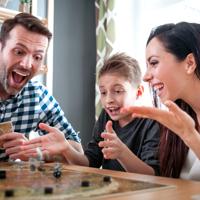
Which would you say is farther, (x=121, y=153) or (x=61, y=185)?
(x=121, y=153)

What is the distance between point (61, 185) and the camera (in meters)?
0.90

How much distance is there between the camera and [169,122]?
1081 millimetres

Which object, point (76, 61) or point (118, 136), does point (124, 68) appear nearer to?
point (118, 136)

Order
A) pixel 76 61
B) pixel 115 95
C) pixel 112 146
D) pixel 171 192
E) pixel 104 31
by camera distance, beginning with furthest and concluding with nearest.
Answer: pixel 76 61
pixel 104 31
pixel 115 95
pixel 112 146
pixel 171 192

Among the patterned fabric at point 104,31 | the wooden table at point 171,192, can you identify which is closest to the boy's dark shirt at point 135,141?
the wooden table at point 171,192

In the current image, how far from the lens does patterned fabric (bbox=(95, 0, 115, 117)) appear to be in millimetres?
3020

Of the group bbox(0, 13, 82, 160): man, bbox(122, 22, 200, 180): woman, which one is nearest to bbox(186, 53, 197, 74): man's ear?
bbox(122, 22, 200, 180): woman

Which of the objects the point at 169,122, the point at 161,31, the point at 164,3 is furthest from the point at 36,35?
the point at 164,3

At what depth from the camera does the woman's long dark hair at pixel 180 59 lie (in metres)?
1.37

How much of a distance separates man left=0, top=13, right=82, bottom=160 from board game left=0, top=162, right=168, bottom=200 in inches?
31.6

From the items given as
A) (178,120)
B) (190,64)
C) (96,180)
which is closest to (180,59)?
(190,64)

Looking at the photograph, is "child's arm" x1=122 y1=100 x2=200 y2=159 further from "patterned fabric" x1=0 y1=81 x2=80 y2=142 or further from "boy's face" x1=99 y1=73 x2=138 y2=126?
"patterned fabric" x1=0 y1=81 x2=80 y2=142

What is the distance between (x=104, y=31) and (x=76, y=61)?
1.18ft

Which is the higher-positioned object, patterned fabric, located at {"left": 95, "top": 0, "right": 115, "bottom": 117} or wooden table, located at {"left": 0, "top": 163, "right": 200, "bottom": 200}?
patterned fabric, located at {"left": 95, "top": 0, "right": 115, "bottom": 117}
